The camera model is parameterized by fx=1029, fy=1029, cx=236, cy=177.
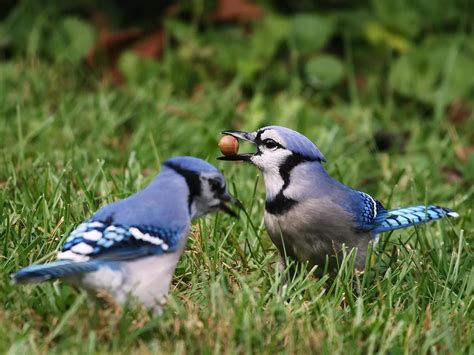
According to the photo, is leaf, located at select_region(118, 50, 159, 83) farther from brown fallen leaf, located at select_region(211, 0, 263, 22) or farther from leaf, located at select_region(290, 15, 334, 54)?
leaf, located at select_region(290, 15, 334, 54)

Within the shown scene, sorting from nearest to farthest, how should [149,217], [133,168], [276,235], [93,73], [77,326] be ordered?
[77,326], [149,217], [276,235], [133,168], [93,73]

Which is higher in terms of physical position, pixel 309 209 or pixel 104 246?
pixel 104 246

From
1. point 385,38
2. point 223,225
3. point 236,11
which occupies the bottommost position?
point 223,225

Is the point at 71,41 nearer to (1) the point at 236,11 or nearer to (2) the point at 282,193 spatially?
(1) the point at 236,11

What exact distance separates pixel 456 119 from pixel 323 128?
1241mm

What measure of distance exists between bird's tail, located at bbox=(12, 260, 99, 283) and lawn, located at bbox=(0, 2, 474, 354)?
0.13m

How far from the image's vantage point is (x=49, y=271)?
2.83m

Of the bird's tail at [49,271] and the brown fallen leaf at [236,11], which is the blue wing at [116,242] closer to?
the bird's tail at [49,271]

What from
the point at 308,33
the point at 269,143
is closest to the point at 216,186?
the point at 269,143

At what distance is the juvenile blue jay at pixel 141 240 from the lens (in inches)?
117

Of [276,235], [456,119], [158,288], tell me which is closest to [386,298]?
[276,235]

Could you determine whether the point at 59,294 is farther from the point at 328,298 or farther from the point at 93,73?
the point at 93,73

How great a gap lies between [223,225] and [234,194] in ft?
0.66

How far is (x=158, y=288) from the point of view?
3.08 meters
